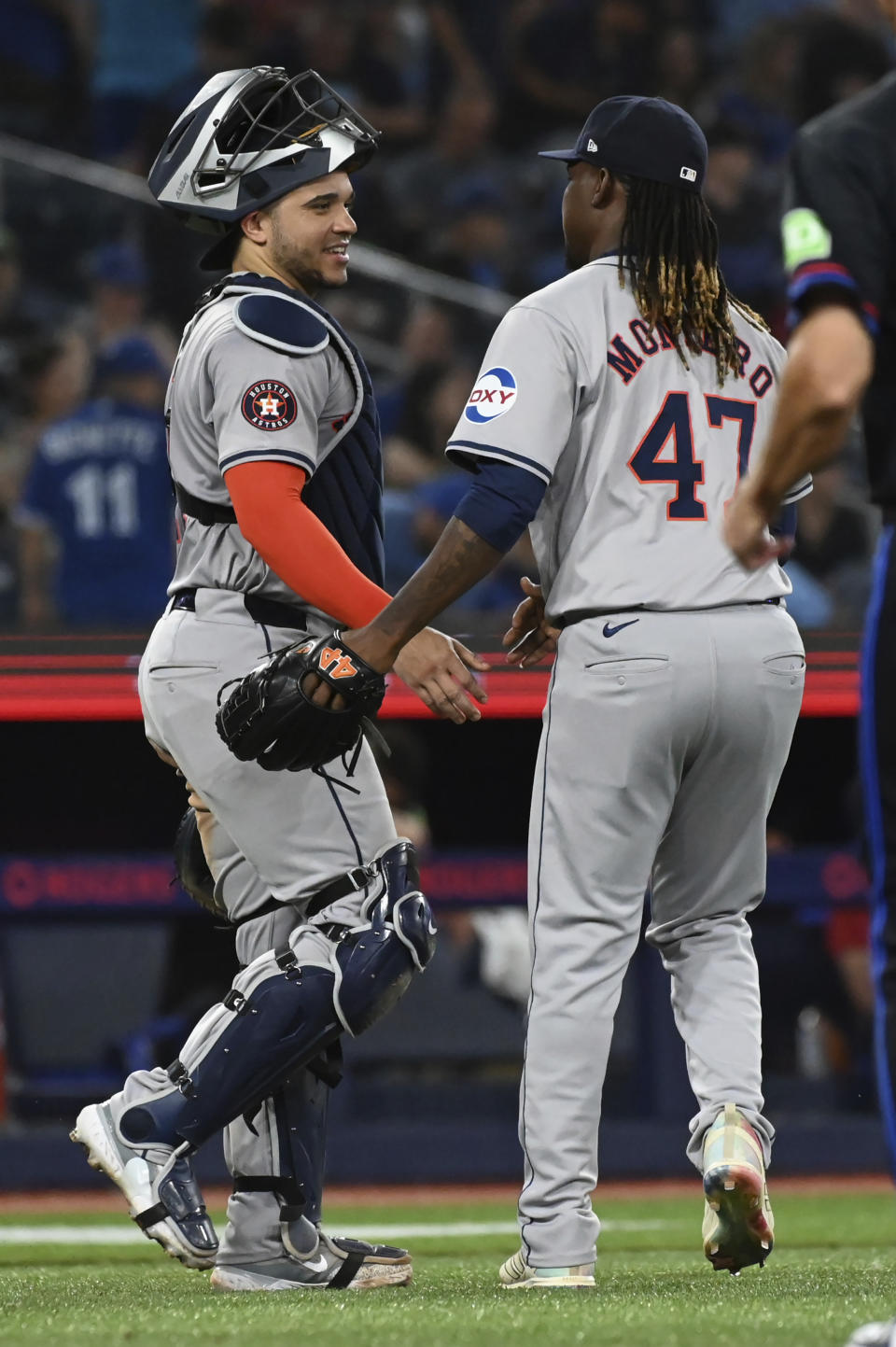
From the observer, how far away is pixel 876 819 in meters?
2.26

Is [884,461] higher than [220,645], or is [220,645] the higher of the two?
Answer: [884,461]

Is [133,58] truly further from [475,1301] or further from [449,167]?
[475,1301]

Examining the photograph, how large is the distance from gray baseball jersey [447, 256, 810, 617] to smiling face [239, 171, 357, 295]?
44 cm

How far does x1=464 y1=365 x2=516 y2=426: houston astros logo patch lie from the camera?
10.2 feet

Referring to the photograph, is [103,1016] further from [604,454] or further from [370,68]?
[370,68]

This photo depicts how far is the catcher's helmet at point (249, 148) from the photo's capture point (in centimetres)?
348

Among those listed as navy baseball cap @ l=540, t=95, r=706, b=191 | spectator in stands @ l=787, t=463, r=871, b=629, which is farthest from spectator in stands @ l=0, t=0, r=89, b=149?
navy baseball cap @ l=540, t=95, r=706, b=191

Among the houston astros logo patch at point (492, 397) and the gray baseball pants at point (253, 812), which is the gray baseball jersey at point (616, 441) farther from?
the gray baseball pants at point (253, 812)

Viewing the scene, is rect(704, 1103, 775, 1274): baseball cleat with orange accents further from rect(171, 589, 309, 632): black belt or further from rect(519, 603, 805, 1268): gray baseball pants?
rect(171, 589, 309, 632): black belt

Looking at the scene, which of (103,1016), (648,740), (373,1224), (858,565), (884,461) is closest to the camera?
(884,461)

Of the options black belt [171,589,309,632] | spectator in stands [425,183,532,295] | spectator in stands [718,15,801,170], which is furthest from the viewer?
spectator in stands [718,15,801,170]

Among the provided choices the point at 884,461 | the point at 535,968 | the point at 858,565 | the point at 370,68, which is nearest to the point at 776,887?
the point at 858,565

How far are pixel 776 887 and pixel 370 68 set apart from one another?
5.64 m

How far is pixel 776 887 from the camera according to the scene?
271 inches
